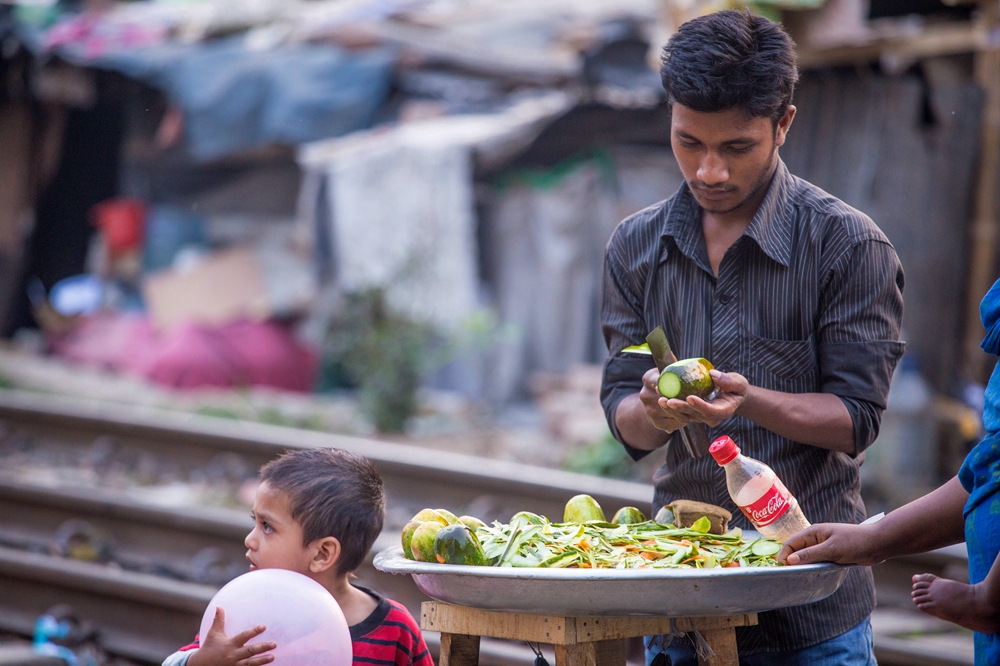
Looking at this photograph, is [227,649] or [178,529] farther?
[178,529]

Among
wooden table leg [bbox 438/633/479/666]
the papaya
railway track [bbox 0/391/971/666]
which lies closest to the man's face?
the papaya

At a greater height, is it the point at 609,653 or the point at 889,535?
the point at 889,535

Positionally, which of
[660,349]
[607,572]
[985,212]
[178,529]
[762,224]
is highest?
[985,212]

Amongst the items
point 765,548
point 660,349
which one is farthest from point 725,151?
point 765,548

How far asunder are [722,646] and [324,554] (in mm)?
1009

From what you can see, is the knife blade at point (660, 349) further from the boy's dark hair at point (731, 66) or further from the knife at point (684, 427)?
the boy's dark hair at point (731, 66)

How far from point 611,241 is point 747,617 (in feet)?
3.28

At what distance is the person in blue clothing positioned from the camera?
76.7 inches

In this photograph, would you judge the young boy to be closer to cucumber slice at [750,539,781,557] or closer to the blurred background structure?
cucumber slice at [750,539,781,557]

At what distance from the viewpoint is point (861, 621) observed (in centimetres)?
243

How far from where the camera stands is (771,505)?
2.18 meters

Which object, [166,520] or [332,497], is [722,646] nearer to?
[332,497]

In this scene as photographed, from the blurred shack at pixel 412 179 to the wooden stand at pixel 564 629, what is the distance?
5197 mm

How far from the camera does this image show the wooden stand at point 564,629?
2074 mm
